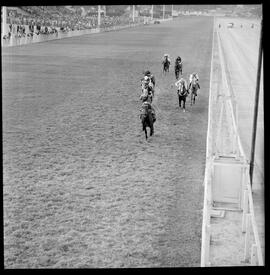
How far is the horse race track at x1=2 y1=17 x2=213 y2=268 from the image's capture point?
5.75 metres

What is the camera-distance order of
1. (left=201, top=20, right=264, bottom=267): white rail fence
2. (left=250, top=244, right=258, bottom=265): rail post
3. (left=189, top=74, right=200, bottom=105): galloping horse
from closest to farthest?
(left=250, top=244, right=258, bottom=265): rail post < (left=201, top=20, right=264, bottom=267): white rail fence < (left=189, top=74, right=200, bottom=105): galloping horse

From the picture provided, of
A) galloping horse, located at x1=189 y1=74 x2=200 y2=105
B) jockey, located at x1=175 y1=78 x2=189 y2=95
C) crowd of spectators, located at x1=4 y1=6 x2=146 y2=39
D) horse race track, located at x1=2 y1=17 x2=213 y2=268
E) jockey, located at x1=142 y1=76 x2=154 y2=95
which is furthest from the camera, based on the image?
galloping horse, located at x1=189 y1=74 x2=200 y2=105

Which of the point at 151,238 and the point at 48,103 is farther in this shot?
the point at 48,103

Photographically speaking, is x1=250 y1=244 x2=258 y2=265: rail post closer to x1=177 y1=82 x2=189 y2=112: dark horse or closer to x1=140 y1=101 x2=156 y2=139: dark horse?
x1=140 y1=101 x2=156 y2=139: dark horse

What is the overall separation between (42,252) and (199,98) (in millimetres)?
6125

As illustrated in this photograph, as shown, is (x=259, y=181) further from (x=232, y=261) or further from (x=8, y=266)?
(x=8, y=266)

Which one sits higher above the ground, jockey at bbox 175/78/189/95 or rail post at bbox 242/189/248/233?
jockey at bbox 175/78/189/95

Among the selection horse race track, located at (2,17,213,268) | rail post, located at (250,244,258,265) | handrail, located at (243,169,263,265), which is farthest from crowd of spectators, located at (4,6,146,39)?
rail post, located at (250,244,258,265)

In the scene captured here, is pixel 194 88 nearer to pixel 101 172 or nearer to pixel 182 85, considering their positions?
Answer: pixel 182 85

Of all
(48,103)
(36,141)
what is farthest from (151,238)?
(48,103)

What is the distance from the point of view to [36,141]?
9867 millimetres

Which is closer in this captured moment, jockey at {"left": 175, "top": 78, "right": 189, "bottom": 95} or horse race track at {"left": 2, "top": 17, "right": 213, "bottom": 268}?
horse race track at {"left": 2, "top": 17, "right": 213, "bottom": 268}


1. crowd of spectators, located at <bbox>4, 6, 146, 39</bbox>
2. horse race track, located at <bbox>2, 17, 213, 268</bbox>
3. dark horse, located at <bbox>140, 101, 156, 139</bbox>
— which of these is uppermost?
crowd of spectators, located at <bbox>4, 6, 146, 39</bbox>

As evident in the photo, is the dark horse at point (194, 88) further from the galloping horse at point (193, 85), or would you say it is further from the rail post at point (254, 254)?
the rail post at point (254, 254)
